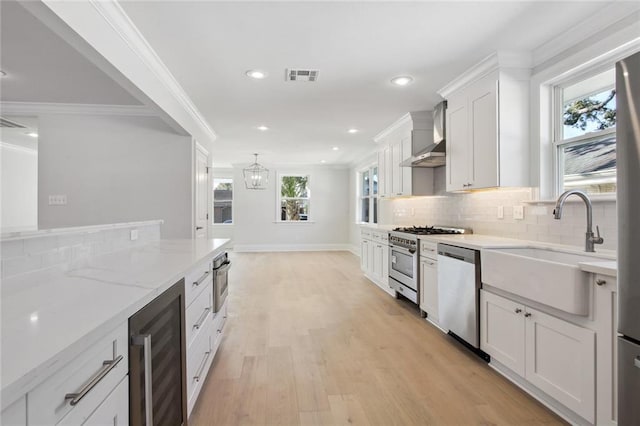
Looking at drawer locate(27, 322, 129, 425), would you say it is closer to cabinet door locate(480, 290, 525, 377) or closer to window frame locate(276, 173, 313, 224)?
cabinet door locate(480, 290, 525, 377)

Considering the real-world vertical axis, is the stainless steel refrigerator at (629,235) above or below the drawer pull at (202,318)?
above

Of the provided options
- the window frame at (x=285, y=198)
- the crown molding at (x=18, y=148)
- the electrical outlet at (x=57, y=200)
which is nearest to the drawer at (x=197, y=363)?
the electrical outlet at (x=57, y=200)

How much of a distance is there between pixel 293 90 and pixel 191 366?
113 inches

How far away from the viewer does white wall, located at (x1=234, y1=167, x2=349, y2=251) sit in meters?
9.26

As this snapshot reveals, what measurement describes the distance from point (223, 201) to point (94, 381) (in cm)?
941

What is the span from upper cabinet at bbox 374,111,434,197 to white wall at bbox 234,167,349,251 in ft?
13.3

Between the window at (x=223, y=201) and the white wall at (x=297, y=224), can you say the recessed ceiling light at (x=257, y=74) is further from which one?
the window at (x=223, y=201)

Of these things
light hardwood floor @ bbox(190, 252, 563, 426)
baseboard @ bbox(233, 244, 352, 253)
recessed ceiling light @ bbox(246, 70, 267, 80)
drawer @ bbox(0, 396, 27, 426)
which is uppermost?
recessed ceiling light @ bbox(246, 70, 267, 80)

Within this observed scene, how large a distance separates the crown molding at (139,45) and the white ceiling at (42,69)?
0.46 metres

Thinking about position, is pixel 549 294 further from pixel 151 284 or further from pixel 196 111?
pixel 196 111

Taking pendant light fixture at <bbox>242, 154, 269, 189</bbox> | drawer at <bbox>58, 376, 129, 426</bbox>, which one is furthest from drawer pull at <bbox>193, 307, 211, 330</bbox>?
pendant light fixture at <bbox>242, 154, 269, 189</bbox>

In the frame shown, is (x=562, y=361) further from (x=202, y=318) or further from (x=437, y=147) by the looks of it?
(x=437, y=147)

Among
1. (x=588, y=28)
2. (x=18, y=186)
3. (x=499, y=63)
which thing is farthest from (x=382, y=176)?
(x=18, y=186)

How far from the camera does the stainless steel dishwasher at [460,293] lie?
258 centimetres
